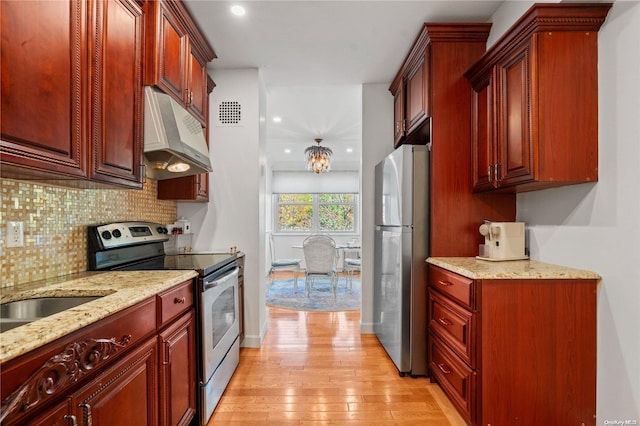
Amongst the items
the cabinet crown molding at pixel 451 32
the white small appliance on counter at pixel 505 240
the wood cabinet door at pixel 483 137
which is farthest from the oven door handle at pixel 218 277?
the cabinet crown molding at pixel 451 32

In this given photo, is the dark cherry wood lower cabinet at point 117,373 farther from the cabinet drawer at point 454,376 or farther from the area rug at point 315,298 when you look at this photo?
the area rug at point 315,298

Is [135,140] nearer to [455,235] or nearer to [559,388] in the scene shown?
[455,235]

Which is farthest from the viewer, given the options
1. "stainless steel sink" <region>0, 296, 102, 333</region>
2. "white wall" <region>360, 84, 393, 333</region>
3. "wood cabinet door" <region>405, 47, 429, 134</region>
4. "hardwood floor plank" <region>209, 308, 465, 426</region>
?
"white wall" <region>360, 84, 393, 333</region>

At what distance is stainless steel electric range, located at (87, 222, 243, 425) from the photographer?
1.78 metres

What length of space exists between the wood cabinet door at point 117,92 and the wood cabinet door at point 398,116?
2.13 meters

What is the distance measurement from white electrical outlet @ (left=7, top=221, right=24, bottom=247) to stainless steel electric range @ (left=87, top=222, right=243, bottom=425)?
0.39 meters

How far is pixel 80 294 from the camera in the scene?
4.14 ft

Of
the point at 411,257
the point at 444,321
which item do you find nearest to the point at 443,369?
the point at 444,321

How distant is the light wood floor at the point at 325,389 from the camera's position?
1.89 metres

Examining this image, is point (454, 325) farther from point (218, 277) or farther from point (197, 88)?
point (197, 88)

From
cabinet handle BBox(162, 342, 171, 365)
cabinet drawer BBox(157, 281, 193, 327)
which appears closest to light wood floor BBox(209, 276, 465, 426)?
cabinet handle BBox(162, 342, 171, 365)

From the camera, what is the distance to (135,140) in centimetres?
166

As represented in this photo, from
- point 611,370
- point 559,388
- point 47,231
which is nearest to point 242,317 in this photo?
point 47,231

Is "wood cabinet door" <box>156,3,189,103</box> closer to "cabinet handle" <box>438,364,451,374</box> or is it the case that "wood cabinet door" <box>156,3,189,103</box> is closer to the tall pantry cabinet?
the tall pantry cabinet
